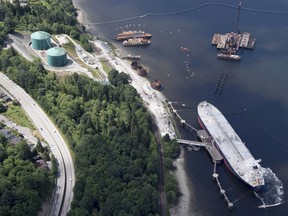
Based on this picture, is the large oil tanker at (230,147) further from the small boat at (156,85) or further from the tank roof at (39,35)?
the tank roof at (39,35)

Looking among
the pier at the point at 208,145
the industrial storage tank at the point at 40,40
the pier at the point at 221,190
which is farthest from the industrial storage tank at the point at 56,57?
the pier at the point at 221,190

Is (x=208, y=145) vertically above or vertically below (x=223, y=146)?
below

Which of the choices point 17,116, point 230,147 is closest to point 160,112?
point 230,147

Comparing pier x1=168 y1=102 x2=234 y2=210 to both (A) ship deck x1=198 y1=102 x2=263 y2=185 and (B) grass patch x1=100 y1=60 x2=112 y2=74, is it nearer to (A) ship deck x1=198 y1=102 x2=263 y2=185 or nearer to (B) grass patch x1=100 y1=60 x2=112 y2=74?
(A) ship deck x1=198 y1=102 x2=263 y2=185

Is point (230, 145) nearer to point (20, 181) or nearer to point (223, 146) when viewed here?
point (223, 146)

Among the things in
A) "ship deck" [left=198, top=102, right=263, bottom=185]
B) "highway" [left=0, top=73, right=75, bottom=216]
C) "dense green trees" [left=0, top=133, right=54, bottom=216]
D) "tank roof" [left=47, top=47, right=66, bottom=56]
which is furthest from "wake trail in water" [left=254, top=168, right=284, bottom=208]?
"tank roof" [left=47, top=47, right=66, bottom=56]
